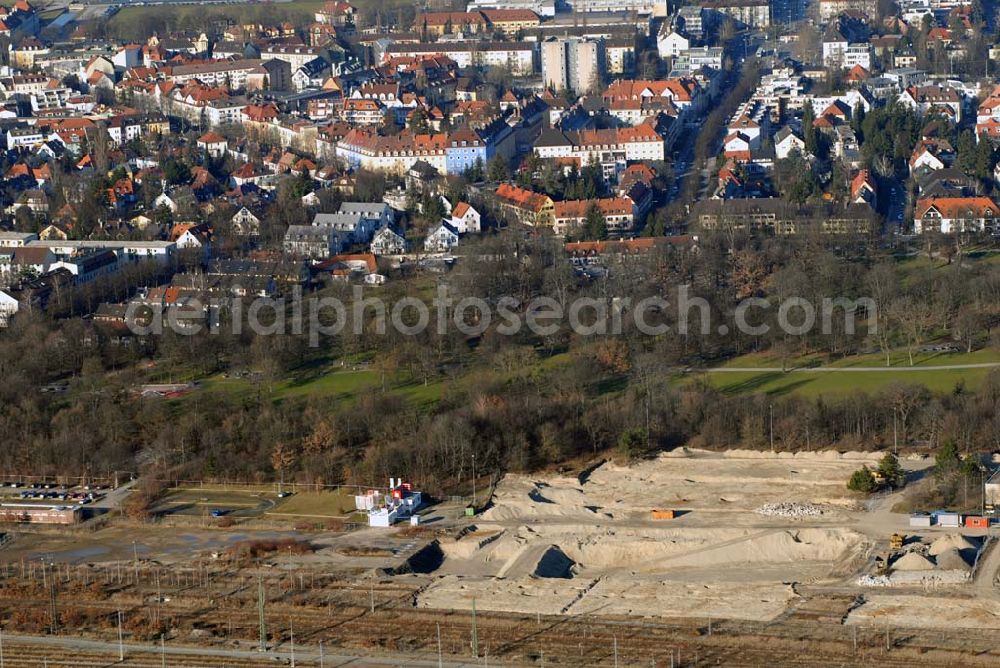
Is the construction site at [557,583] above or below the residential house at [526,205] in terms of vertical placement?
below

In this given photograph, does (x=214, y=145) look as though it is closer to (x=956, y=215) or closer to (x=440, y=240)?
(x=440, y=240)

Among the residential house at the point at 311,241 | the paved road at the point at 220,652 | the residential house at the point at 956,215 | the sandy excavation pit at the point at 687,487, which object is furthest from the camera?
the residential house at the point at 311,241

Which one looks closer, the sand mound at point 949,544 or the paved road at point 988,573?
the paved road at point 988,573

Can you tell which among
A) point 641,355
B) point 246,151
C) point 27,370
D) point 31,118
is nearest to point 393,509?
point 641,355

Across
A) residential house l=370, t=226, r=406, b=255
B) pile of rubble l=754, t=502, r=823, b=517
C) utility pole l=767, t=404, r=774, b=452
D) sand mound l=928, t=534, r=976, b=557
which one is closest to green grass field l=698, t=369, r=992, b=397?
utility pole l=767, t=404, r=774, b=452

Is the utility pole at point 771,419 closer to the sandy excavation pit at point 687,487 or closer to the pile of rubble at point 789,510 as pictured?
the sandy excavation pit at point 687,487

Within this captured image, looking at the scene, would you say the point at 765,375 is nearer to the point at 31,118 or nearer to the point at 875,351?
the point at 875,351

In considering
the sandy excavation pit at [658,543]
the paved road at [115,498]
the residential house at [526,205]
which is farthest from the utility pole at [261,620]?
the residential house at [526,205]
